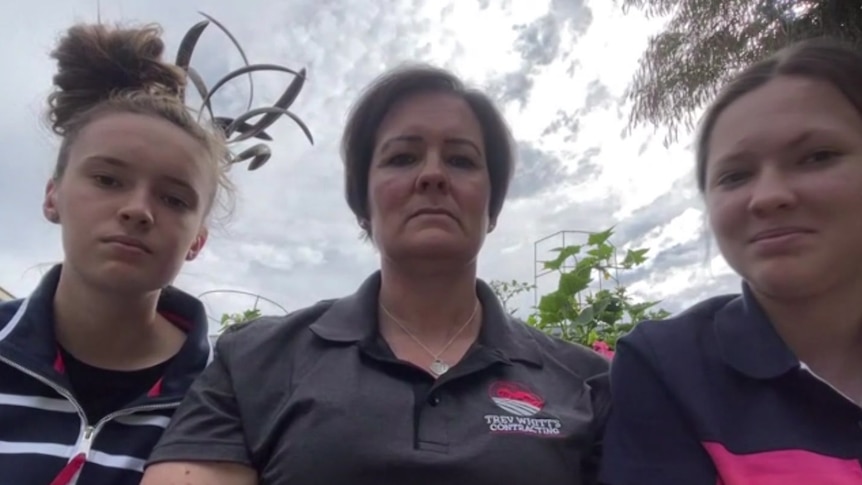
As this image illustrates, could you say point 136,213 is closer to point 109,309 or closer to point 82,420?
point 109,309

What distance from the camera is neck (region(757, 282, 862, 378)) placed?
1450 millimetres

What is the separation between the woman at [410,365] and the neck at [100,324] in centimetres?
23

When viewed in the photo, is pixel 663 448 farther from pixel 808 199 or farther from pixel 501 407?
pixel 808 199

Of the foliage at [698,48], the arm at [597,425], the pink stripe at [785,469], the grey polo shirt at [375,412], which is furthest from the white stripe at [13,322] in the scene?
the foliage at [698,48]

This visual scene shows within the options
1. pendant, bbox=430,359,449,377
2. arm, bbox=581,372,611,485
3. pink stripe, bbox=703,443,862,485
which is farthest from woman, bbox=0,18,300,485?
pink stripe, bbox=703,443,862,485

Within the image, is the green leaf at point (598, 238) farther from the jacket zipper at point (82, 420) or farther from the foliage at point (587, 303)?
the jacket zipper at point (82, 420)

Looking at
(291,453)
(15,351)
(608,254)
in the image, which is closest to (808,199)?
(291,453)

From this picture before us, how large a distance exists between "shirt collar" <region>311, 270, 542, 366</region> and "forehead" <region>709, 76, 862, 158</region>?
0.57 metres

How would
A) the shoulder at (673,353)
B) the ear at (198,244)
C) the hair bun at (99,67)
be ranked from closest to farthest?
the shoulder at (673,353)
the ear at (198,244)
the hair bun at (99,67)

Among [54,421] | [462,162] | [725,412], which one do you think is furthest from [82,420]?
[725,412]

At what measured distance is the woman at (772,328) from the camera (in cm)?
133

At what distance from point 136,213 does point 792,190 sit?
1269mm

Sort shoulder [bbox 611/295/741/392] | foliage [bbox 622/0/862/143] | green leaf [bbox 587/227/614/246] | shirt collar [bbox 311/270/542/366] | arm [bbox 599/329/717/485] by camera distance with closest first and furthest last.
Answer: arm [bbox 599/329/717/485] → shoulder [bbox 611/295/741/392] → shirt collar [bbox 311/270/542/366] → green leaf [bbox 587/227/614/246] → foliage [bbox 622/0/862/143]

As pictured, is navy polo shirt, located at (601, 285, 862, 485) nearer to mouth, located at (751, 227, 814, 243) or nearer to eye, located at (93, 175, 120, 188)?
mouth, located at (751, 227, 814, 243)
